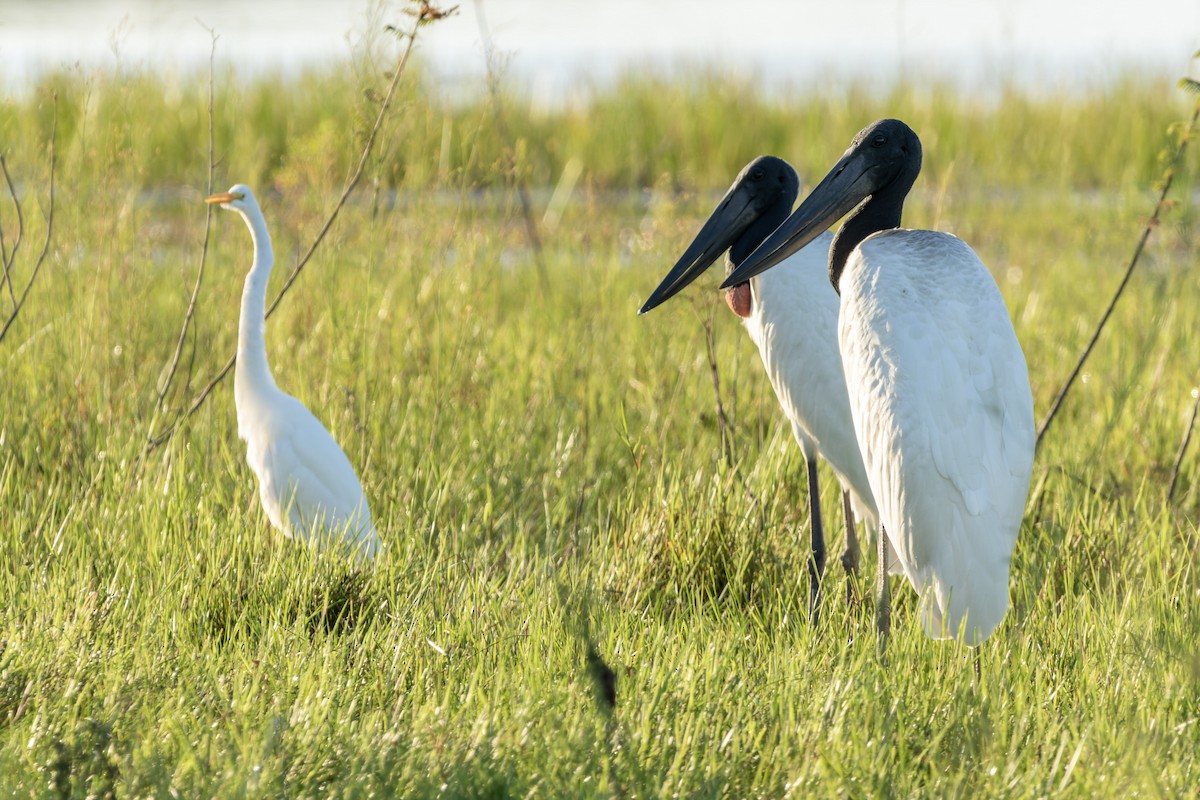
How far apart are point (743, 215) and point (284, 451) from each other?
1.50 m

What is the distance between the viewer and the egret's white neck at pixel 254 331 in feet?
12.8

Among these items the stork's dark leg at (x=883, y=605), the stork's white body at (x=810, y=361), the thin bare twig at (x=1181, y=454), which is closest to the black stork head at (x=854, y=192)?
the stork's white body at (x=810, y=361)

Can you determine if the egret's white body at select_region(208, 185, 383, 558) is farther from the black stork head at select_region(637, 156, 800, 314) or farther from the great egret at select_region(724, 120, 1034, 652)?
the great egret at select_region(724, 120, 1034, 652)

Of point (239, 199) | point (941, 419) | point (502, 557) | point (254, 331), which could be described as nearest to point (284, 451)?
point (254, 331)

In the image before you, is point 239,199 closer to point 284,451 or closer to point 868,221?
point 284,451

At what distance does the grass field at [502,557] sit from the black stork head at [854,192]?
0.65m

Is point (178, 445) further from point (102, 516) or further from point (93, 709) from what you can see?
point (93, 709)

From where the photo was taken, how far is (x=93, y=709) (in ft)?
8.56

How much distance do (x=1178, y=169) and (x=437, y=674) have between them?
2.87m

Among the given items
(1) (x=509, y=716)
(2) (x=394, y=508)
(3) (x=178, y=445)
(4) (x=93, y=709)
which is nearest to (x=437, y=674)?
(1) (x=509, y=716)

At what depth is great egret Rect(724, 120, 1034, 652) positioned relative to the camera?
294cm

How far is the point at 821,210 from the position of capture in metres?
3.60

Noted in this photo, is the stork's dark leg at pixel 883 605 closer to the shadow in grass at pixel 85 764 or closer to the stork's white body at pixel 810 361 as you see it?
the stork's white body at pixel 810 361

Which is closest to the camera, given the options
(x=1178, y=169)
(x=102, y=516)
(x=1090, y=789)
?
(x=1090, y=789)
